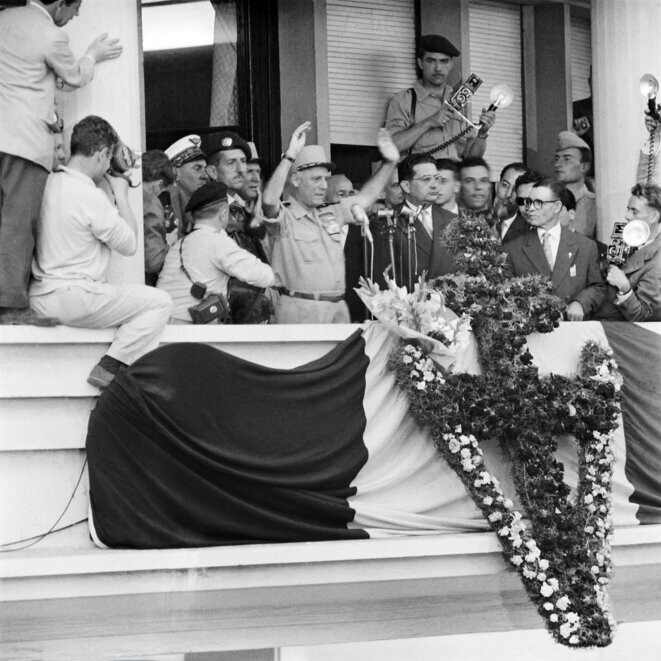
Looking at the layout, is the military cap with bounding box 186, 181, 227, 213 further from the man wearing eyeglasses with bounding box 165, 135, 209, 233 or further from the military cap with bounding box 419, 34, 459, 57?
the military cap with bounding box 419, 34, 459, 57

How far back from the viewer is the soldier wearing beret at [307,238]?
873 centimetres

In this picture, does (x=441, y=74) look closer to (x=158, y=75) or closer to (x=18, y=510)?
(x=158, y=75)

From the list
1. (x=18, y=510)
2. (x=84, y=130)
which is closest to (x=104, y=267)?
(x=84, y=130)

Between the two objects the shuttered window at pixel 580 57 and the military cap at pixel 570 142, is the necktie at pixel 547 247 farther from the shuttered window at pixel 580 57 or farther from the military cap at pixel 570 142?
the shuttered window at pixel 580 57

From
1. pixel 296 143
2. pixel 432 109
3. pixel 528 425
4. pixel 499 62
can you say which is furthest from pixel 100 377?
pixel 499 62

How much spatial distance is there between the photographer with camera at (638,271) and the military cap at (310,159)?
189 cm

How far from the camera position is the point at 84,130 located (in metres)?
7.63

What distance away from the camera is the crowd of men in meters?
7.55

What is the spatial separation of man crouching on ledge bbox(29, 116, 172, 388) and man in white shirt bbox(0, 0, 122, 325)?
0.28ft

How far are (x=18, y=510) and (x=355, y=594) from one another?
1.82 metres

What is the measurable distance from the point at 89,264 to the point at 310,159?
200 cm

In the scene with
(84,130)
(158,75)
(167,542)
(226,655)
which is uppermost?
(158,75)

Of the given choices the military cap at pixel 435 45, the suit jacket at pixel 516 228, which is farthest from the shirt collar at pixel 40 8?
the military cap at pixel 435 45

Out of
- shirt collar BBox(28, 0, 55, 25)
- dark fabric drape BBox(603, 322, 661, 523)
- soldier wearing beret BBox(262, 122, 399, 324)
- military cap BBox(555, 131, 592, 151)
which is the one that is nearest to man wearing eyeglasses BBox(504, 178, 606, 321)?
dark fabric drape BBox(603, 322, 661, 523)
